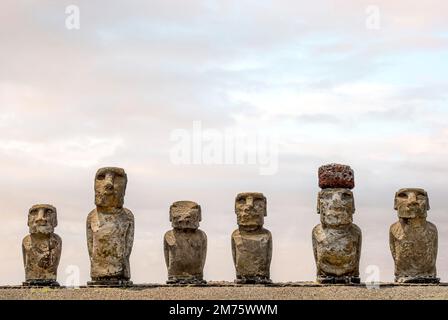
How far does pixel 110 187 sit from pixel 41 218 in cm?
260

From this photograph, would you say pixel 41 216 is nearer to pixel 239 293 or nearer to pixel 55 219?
pixel 55 219

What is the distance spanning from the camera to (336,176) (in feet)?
81.0

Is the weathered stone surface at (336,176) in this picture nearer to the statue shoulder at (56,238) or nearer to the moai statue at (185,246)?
the moai statue at (185,246)

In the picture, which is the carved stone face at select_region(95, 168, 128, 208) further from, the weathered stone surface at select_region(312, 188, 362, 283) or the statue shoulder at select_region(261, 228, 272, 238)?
the weathered stone surface at select_region(312, 188, 362, 283)

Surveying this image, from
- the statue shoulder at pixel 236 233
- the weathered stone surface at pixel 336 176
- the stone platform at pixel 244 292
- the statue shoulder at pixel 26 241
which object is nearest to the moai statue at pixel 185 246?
the statue shoulder at pixel 236 233

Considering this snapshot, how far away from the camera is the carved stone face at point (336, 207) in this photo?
80.1ft

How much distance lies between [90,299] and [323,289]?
518cm

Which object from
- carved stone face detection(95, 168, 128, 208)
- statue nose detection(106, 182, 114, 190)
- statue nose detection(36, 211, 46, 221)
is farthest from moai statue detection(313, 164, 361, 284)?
statue nose detection(36, 211, 46, 221)

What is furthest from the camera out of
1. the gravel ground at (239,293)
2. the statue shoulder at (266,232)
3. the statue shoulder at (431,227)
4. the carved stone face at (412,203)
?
the statue shoulder at (266,232)

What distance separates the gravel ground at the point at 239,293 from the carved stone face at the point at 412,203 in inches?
88.5
